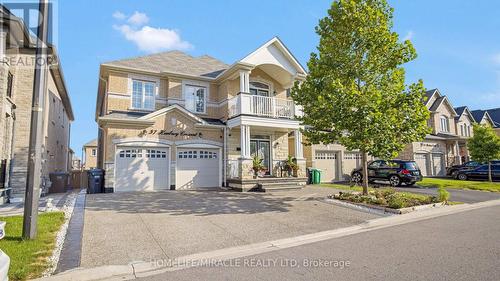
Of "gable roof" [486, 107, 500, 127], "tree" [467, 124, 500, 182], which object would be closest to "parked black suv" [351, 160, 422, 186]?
"tree" [467, 124, 500, 182]

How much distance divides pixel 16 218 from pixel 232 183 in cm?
946

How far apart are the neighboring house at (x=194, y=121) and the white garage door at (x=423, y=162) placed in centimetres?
1498

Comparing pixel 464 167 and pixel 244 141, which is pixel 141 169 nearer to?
pixel 244 141

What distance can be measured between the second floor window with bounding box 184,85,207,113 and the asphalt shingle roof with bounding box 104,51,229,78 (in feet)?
2.77

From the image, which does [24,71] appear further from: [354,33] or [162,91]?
[354,33]

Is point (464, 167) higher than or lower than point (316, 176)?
higher

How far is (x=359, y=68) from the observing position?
11125mm

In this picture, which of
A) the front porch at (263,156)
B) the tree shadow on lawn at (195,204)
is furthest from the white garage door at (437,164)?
the tree shadow on lawn at (195,204)

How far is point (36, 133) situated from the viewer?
5.81 meters

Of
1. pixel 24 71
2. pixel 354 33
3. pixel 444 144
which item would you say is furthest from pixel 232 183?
pixel 444 144

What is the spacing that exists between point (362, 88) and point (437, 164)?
2165 cm

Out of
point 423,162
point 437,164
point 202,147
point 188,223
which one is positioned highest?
point 202,147

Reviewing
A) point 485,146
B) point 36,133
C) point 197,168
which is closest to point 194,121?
point 197,168

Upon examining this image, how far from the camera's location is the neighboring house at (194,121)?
1454 cm
